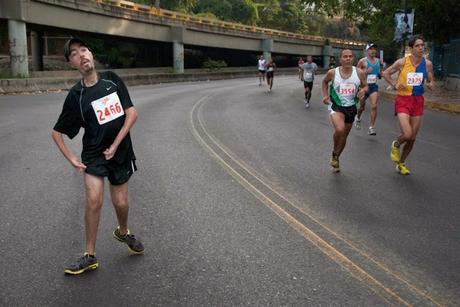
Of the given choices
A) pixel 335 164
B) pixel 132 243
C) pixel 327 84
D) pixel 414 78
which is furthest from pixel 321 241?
pixel 414 78

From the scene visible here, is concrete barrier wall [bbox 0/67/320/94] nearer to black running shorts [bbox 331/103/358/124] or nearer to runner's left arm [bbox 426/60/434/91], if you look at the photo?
black running shorts [bbox 331/103/358/124]

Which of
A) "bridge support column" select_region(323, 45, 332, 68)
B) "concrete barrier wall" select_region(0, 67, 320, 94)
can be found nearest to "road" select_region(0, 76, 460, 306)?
"concrete barrier wall" select_region(0, 67, 320, 94)

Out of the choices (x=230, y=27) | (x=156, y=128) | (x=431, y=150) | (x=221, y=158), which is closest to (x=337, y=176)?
(x=221, y=158)

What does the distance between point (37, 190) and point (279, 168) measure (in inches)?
139

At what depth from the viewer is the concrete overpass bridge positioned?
2688 centimetres

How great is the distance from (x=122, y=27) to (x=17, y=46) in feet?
36.6

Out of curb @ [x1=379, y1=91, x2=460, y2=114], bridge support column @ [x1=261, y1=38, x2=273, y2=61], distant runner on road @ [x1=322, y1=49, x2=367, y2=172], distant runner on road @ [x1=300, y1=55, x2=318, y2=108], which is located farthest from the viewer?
bridge support column @ [x1=261, y1=38, x2=273, y2=61]

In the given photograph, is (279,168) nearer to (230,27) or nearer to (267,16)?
(230,27)

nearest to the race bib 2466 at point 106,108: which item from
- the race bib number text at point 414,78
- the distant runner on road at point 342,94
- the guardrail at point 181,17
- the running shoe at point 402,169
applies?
the distant runner on road at point 342,94

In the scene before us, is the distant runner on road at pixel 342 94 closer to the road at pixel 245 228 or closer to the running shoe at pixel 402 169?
the road at pixel 245 228

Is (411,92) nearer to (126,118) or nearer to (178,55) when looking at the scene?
(126,118)

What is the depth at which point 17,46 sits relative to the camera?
26.8 metres

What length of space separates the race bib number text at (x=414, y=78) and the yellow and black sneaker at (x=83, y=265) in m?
5.66

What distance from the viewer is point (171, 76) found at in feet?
128
